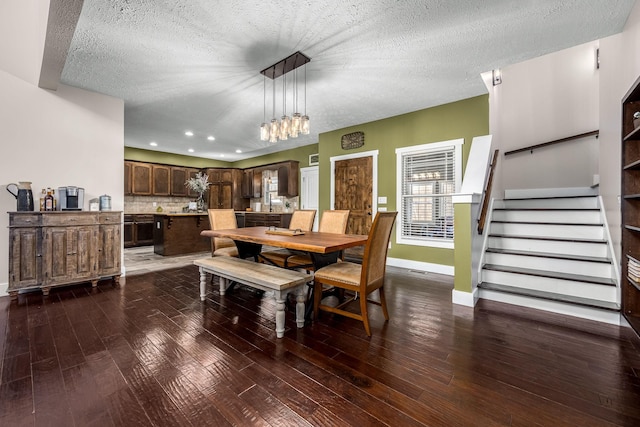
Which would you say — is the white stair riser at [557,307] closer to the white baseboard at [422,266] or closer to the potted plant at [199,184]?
the white baseboard at [422,266]

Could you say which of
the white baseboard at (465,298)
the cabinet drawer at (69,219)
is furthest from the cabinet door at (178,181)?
the white baseboard at (465,298)

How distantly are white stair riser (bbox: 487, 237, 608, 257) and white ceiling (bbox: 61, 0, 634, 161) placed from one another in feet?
6.92

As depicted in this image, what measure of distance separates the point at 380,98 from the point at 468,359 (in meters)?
3.51

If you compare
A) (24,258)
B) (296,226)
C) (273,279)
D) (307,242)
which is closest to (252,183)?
(296,226)

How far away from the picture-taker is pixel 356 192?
5.37 meters

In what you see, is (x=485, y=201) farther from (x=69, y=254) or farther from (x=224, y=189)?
(x=224, y=189)

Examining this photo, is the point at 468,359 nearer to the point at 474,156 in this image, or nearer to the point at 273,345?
the point at 273,345

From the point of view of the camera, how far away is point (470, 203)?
9.52 ft

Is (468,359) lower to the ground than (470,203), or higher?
lower

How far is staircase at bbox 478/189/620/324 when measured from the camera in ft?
8.52

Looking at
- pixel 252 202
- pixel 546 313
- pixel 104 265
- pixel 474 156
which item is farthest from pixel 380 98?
pixel 252 202

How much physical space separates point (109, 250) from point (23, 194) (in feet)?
3.57

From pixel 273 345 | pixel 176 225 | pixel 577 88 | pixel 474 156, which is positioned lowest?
pixel 273 345

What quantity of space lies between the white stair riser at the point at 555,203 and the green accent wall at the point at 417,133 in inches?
→ 42.6
